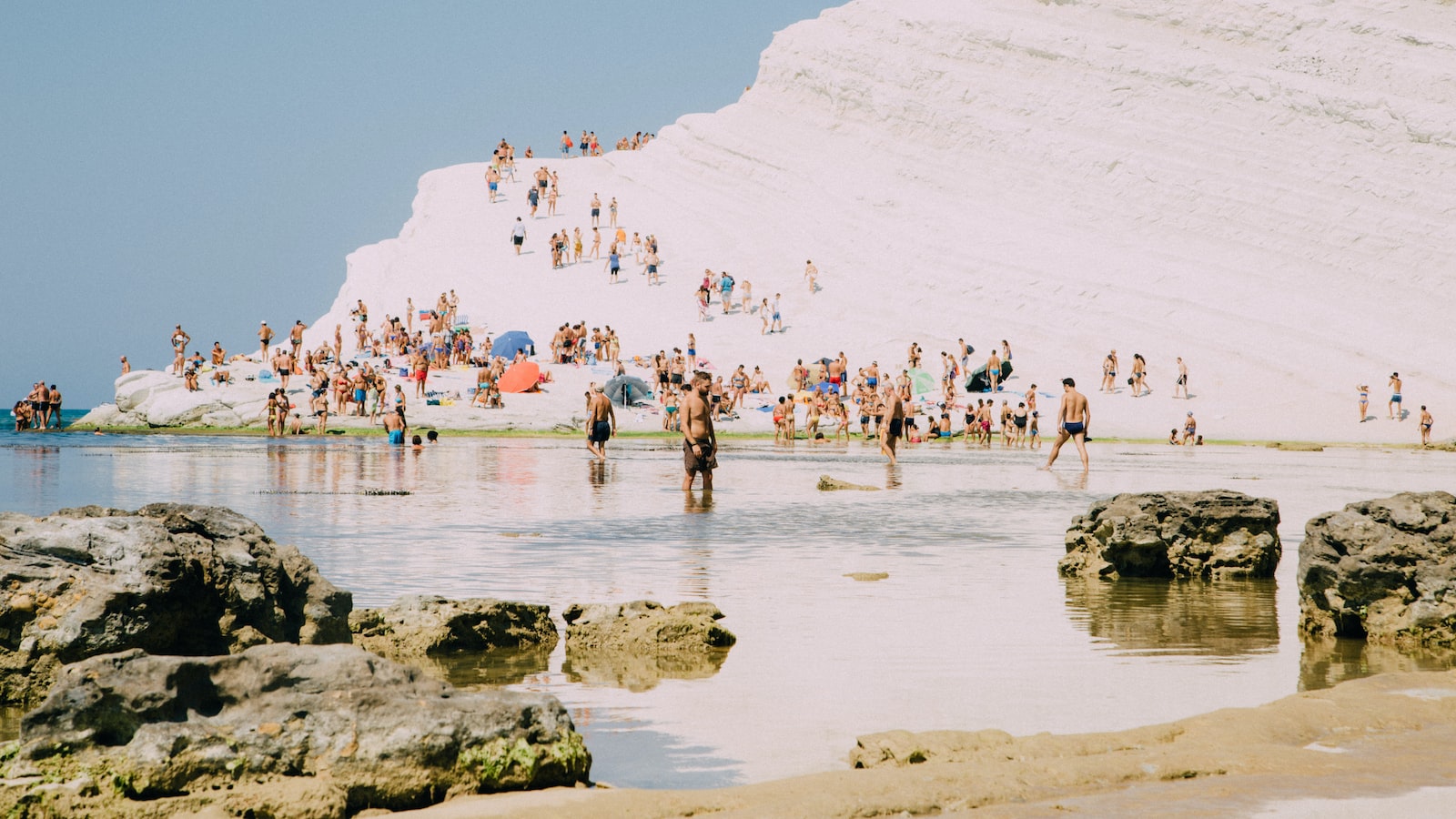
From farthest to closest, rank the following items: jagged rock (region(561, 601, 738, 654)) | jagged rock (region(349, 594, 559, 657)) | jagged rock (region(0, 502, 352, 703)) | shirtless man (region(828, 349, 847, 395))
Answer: shirtless man (region(828, 349, 847, 395)) → jagged rock (region(561, 601, 738, 654)) → jagged rock (region(349, 594, 559, 657)) → jagged rock (region(0, 502, 352, 703))

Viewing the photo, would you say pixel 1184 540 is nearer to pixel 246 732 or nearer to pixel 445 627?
pixel 445 627

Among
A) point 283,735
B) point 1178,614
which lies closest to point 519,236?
point 1178,614

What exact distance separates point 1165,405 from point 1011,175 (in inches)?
606

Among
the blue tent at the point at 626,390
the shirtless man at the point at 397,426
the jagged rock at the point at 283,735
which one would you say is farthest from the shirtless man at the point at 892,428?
the jagged rock at the point at 283,735

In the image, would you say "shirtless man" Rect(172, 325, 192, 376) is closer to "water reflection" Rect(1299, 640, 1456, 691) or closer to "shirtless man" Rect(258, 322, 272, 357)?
"shirtless man" Rect(258, 322, 272, 357)

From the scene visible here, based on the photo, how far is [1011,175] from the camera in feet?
155

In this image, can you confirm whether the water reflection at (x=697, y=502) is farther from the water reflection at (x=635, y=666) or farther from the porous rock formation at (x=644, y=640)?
the water reflection at (x=635, y=666)

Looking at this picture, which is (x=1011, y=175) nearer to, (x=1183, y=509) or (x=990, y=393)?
(x=990, y=393)

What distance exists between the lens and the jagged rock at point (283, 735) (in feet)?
11.2

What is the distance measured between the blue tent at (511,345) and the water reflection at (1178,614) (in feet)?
102

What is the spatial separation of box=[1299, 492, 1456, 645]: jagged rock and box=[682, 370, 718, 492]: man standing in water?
8.34 m

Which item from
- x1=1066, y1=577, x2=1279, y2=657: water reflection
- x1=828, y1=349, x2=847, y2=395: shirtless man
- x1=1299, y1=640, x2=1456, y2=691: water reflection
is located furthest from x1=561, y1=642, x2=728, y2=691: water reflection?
x1=828, y1=349, x2=847, y2=395: shirtless man

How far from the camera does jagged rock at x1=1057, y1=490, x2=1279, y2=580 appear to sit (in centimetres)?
852

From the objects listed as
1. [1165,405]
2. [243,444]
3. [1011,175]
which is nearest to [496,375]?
[243,444]
